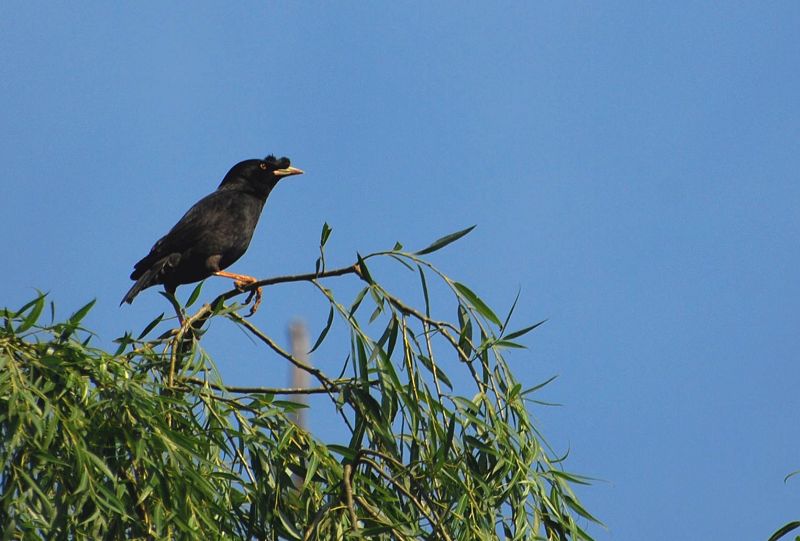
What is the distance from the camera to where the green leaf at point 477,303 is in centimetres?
399

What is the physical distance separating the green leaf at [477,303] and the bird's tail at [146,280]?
4052 mm

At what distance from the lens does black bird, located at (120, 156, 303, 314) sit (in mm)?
7875

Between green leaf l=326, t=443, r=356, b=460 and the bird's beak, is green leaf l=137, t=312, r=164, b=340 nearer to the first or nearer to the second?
green leaf l=326, t=443, r=356, b=460

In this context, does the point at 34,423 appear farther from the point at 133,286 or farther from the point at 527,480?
the point at 133,286

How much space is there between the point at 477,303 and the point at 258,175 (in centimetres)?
519

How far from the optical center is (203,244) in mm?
7879

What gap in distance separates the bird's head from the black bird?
245mm

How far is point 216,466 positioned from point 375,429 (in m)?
0.52

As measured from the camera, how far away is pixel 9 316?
3725 mm

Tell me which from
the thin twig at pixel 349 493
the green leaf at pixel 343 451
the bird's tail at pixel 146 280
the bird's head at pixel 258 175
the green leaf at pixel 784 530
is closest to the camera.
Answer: the green leaf at pixel 784 530

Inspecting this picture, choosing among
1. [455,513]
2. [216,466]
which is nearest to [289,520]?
[216,466]

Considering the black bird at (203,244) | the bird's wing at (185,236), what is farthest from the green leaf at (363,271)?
the bird's wing at (185,236)

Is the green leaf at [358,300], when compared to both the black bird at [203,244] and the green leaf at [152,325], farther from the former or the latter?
the black bird at [203,244]

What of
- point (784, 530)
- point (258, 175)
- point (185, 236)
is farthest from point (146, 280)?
point (784, 530)
